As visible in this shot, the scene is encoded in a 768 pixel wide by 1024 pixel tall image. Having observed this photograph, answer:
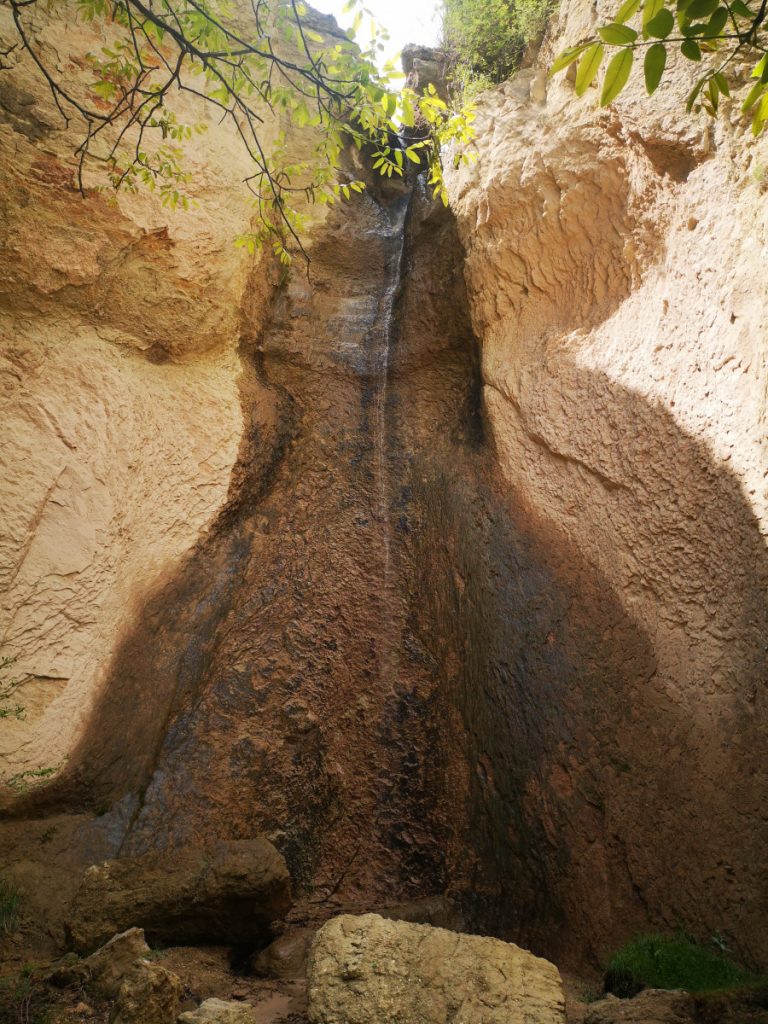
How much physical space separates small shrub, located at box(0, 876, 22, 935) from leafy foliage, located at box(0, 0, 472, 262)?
12.9ft

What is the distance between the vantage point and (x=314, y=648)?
17.9 feet

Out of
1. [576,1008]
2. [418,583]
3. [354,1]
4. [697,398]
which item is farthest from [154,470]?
[576,1008]

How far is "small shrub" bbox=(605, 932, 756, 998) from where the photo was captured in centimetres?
288

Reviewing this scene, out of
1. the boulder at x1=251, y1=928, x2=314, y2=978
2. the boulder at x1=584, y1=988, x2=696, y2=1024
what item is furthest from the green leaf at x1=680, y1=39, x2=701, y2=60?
the boulder at x1=251, y1=928, x2=314, y2=978

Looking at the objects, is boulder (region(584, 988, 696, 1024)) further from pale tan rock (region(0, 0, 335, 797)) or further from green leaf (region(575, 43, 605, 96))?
pale tan rock (region(0, 0, 335, 797))

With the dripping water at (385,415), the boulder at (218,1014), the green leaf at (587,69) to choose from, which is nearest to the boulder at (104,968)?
the boulder at (218,1014)

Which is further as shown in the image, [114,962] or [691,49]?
[114,962]

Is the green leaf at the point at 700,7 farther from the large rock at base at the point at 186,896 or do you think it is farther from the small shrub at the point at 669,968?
the large rock at base at the point at 186,896

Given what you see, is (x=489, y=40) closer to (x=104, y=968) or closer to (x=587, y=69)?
(x=587, y=69)

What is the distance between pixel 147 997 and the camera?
8.42ft

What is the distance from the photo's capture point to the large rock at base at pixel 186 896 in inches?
136

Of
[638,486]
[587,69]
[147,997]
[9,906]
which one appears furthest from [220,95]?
[9,906]

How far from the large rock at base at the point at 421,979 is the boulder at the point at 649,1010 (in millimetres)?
160

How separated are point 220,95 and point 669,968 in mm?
4894
